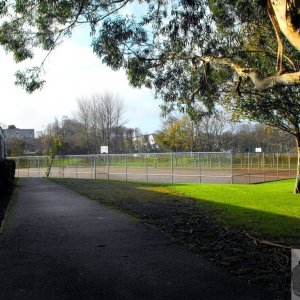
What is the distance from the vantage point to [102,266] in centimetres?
670

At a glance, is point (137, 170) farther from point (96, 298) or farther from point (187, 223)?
point (96, 298)

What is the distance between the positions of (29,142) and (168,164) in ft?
194

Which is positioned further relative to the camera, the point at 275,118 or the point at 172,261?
the point at 275,118

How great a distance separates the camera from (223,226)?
34.8 ft

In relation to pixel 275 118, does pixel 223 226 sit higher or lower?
lower

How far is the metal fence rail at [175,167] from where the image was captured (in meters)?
35.6

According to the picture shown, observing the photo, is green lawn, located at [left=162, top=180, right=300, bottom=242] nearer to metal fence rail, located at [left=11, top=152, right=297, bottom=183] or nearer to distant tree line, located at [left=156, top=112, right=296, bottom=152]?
metal fence rail, located at [left=11, top=152, right=297, bottom=183]

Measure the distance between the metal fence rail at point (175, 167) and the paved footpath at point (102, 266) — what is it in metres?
25.0

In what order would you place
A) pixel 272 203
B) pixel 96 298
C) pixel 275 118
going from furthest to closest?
pixel 275 118 < pixel 272 203 < pixel 96 298

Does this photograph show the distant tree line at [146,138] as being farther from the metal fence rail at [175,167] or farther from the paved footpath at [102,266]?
the paved footpath at [102,266]

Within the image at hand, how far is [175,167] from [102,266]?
31422 millimetres

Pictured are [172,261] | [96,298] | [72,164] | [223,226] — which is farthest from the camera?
[72,164]

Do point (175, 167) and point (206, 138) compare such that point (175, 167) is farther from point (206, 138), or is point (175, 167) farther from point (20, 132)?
point (20, 132)

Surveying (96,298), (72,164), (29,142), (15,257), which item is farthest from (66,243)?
(29,142)
